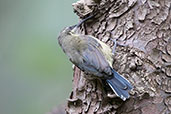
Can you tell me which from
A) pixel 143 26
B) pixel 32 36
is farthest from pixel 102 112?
pixel 32 36

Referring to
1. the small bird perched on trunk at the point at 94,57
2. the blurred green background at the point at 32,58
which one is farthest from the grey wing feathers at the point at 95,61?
the blurred green background at the point at 32,58

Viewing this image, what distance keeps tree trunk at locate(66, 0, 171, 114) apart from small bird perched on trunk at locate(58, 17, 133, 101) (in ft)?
0.23

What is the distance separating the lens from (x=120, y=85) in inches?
126

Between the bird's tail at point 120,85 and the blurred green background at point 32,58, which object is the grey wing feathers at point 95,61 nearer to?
the bird's tail at point 120,85

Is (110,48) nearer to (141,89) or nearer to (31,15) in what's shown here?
(141,89)

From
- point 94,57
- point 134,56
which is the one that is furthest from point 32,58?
point 134,56

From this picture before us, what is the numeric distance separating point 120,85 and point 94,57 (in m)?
0.34

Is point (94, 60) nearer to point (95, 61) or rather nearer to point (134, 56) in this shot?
point (95, 61)

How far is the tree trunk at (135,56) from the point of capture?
3260 mm

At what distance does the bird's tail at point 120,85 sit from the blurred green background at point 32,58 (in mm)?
1733

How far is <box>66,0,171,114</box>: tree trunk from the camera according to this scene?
10.7 feet

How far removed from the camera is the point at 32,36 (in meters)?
5.24

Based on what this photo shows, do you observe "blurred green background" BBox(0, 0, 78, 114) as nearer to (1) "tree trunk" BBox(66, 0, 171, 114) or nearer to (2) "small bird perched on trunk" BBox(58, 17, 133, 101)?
(2) "small bird perched on trunk" BBox(58, 17, 133, 101)

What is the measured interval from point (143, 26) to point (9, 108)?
9.73 ft
